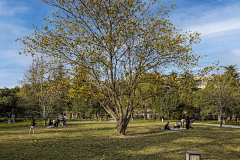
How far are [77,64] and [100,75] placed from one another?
225 centimetres

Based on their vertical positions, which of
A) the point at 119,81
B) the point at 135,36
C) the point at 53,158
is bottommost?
the point at 53,158

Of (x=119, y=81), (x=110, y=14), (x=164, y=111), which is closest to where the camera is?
(x=110, y=14)

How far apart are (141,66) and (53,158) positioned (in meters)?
10.0

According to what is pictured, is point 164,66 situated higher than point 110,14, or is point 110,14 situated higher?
point 110,14

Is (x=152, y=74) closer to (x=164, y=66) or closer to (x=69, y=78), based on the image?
(x=164, y=66)

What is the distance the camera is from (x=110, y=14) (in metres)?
16.6

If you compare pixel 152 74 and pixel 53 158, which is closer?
pixel 53 158

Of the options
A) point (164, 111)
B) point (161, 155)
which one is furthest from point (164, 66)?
point (164, 111)

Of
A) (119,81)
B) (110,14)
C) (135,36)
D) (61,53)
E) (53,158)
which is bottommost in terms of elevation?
(53,158)

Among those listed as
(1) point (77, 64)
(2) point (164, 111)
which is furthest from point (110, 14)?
(2) point (164, 111)

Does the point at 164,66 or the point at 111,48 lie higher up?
the point at 111,48

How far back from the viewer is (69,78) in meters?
17.7

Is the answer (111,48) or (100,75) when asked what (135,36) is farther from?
(100,75)

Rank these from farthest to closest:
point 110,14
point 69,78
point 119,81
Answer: point 119,81 → point 69,78 → point 110,14
